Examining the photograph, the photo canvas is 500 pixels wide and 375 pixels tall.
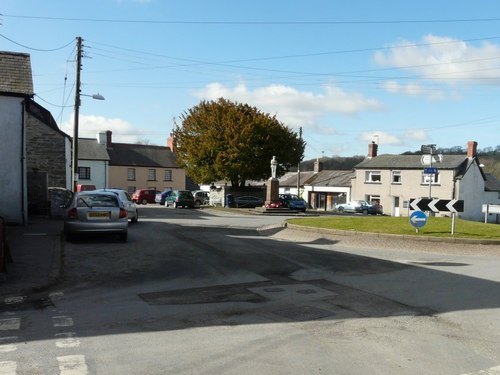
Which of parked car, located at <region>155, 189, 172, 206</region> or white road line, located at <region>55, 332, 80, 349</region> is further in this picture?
parked car, located at <region>155, 189, 172, 206</region>

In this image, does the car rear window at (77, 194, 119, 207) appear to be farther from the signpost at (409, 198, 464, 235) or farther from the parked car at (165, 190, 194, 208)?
the parked car at (165, 190, 194, 208)

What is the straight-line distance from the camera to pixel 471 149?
50.5 metres

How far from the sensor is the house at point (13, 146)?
703 inches

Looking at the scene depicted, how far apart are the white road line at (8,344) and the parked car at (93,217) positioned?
817 cm

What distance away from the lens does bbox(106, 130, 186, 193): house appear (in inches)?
2704

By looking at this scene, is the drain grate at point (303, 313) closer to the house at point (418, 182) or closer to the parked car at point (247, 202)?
the parked car at point (247, 202)

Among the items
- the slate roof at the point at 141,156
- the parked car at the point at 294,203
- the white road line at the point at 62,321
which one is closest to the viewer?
the white road line at the point at 62,321

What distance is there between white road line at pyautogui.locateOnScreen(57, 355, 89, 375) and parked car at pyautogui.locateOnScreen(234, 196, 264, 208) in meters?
43.5

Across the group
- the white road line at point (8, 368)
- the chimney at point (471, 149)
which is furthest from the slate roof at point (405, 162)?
the white road line at point (8, 368)

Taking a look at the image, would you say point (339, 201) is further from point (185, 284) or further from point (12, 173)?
point (185, 284)

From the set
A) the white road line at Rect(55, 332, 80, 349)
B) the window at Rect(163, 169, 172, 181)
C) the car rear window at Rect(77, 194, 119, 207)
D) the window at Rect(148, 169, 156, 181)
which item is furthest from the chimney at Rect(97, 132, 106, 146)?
the white road line at Rect(55, 332, 80, 349)

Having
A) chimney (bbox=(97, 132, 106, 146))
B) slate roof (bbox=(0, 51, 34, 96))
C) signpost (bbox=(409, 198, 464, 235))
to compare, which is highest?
chimney (bbox=(97, 132, 106, 146))

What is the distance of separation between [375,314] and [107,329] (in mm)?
3816

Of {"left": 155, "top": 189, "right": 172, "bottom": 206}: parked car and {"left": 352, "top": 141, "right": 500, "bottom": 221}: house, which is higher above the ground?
{"left": 352, "top": 141, "right": 500, "bottom": 221}: house
